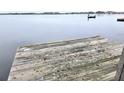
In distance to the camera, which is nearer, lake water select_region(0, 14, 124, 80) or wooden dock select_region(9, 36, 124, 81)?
wooden dock select_region(9, 36, 124, 81)

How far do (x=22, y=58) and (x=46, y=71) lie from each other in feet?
11.3

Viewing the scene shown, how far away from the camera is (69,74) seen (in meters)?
9.95

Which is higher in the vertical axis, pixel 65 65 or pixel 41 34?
pixel 65 65

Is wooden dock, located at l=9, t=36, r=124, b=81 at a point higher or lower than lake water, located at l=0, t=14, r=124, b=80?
higher

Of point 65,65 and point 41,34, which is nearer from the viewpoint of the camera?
point 65,65

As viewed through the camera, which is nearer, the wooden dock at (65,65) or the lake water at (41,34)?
the wooden dock at (65,65)

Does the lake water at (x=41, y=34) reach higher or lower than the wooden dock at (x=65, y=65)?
lower

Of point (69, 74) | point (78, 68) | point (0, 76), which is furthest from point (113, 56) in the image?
point (0, 76)

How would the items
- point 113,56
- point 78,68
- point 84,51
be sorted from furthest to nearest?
point 84,51 → point 113,56 → point 78,68
